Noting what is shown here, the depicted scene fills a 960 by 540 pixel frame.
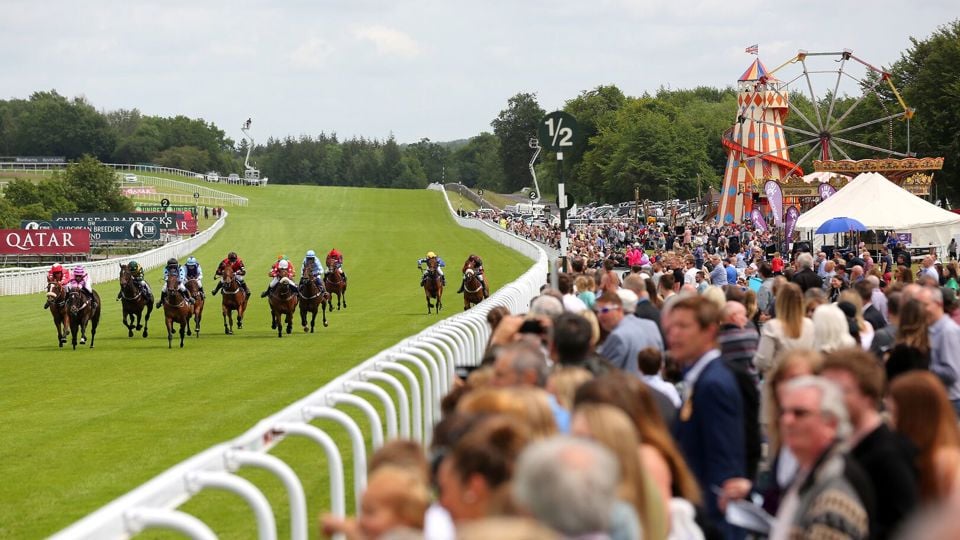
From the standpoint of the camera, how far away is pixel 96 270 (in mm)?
45750

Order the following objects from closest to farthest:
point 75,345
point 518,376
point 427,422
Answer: point 518,376 < point 427,422 < point 75,345

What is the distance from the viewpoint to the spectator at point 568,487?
294 centimetres

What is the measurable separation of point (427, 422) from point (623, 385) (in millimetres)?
4318

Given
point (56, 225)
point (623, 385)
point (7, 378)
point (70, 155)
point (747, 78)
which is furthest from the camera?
point (70, 155)

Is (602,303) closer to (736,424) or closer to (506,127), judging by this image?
(736,424)

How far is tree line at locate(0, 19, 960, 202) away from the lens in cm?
5712

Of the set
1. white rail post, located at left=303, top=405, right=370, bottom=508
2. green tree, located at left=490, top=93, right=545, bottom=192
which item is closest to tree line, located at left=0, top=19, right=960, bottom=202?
green tree, located at left=490, top=93, right=545, bottom=192

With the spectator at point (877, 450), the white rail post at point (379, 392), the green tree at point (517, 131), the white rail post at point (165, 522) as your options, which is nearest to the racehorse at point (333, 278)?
the white rail post at point (379, 392)

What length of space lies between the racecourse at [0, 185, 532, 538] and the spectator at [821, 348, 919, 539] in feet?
16.3

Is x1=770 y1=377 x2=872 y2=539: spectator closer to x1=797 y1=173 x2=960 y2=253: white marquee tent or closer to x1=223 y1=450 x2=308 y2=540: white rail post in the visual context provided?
x1=223 y1=450 x2=308 y2=540: white rail post

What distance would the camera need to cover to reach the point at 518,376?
18.4 ft

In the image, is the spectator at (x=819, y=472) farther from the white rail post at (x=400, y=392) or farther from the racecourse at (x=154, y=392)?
the racecourse at (x=154, y=392)

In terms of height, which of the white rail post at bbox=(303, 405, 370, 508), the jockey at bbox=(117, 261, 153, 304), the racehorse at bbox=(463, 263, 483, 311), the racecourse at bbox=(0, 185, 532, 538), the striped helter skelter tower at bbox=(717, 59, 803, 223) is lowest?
the racecourse at bbox=(0, 185, 532, 538)

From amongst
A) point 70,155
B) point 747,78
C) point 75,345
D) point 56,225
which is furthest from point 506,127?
point 75,345
